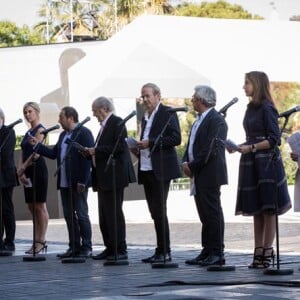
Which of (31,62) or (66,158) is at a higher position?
(31,62)

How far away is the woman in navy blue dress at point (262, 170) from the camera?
37.9 feet

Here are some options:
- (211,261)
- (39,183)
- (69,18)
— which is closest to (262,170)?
(211,261)

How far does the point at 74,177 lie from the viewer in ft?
45.0

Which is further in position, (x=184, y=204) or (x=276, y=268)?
(x=184, y=204)

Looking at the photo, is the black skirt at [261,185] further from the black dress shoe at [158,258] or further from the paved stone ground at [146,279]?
the black dress shoe at [158,258]

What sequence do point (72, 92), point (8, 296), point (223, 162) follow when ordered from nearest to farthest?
point (8, 296), point (223, 162), point (72, 92)

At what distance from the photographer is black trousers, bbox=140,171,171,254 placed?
1264 cm

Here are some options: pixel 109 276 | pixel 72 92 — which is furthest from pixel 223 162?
pixel 72 92

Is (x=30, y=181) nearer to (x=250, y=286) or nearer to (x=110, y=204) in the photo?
(x=110, y=204)

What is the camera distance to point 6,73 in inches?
2008

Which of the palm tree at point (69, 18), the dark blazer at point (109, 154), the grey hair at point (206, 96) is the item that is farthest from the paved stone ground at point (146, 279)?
the palm tree at point (69, 18)

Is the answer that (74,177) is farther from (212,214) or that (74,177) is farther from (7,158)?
(212,214)

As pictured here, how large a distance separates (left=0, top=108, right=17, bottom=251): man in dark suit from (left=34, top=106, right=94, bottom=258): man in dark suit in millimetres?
956

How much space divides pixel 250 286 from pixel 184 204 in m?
19.4
